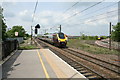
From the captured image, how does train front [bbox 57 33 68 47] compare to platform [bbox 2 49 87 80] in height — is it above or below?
above

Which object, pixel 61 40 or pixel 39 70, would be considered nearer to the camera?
pixel 39 70

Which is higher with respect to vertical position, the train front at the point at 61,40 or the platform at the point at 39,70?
the train front at the point at 61,40

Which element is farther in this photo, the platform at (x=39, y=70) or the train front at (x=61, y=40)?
the train front at (x=61, y=40)

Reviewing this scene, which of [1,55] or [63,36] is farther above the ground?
[63,36]

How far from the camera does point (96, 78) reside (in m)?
6.93

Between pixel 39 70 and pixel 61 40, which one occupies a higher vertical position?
pixel 61 40

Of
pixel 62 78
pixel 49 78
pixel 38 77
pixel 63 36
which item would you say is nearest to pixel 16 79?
pixel 38 77

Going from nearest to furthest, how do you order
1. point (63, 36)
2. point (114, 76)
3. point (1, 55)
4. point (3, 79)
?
point (3, 79) → point (114, 76) → point (1, 55) → point (63, 36)

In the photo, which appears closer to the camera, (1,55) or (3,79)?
(3,79)

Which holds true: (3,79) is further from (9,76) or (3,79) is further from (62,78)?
(62,78)

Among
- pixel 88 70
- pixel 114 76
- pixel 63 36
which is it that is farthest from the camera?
pixel 63 36

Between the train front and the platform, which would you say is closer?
the platform

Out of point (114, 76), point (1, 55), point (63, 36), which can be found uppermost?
point (63, 36)

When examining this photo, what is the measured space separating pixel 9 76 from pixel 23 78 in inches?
32.6
